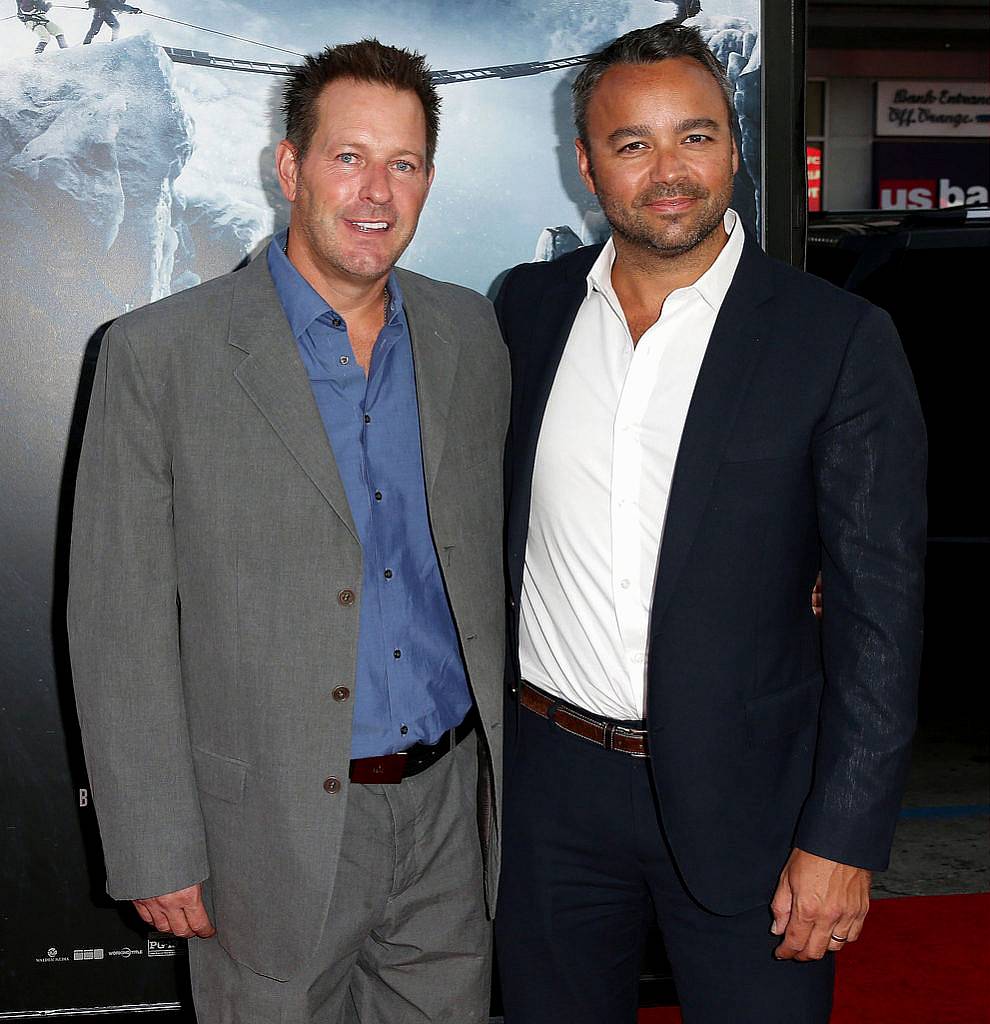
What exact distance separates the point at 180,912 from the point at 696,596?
2.84 feet

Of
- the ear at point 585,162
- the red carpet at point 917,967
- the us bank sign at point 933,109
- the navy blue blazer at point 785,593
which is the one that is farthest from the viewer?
the us bank sign at point 933,109

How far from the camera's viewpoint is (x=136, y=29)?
7.38 feet

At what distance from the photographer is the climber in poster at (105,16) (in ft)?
7.34

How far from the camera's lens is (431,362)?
5.98 feet

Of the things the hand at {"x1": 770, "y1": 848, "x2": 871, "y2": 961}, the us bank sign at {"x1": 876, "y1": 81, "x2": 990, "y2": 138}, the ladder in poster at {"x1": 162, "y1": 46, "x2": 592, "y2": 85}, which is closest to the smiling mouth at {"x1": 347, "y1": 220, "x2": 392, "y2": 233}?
the ladder in poster at {"x1": 162, "y1": 46, "x2": 592, "y2": 85}

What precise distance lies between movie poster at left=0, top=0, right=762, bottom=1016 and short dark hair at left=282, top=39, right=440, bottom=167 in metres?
0.50

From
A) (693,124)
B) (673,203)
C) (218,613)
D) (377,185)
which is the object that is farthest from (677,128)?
(218,613)

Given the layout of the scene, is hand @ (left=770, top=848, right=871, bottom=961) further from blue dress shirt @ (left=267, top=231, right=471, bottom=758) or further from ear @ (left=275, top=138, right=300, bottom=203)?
ear @ (left=275, top=138, right=300, bottom=203)

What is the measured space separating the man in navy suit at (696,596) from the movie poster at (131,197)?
18.8 inches

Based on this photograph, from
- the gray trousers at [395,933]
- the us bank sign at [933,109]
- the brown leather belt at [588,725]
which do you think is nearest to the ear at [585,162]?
the brown leather belt at [588,725]

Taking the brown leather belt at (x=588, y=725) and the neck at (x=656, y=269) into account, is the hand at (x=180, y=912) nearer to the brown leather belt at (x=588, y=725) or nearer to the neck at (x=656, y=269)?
the brown leather belt at (x=588, y=725)

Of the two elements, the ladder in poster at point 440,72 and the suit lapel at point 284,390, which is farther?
the ladder in poster at point 440,72

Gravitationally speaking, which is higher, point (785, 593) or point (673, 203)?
point (673, 203)

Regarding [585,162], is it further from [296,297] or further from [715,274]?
[296,297]
